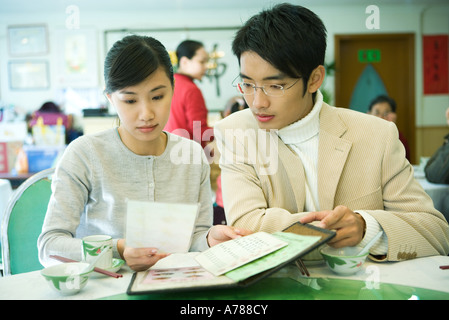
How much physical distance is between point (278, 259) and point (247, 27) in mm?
735

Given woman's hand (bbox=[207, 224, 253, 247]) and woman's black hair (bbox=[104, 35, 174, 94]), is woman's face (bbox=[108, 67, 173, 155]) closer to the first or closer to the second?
woman's black hair (bbox=[104, 35, 174, 94])

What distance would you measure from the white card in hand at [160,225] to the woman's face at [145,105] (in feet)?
1.49

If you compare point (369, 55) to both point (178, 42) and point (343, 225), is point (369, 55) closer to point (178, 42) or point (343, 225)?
point (178, 42)

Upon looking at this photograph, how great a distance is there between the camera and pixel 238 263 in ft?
2.81

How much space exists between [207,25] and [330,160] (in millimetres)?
5347

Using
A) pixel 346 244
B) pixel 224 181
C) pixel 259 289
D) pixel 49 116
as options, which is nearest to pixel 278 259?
pixel 259 289

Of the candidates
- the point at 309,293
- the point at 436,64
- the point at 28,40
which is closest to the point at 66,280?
the point at 309,293

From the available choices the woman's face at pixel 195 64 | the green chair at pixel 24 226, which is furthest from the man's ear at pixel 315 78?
the woman's face at pixel 195 64

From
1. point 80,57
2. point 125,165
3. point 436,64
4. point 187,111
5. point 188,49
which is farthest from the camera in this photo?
point 80,57

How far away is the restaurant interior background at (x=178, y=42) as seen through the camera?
6.07m

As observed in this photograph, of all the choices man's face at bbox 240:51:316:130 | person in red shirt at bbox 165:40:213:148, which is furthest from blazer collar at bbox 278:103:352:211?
person in red shirt at bbox 165:40:213:148

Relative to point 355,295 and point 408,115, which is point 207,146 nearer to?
point 355,295

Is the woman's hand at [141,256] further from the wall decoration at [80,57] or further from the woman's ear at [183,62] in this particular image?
the wall decoration at [80,57]
